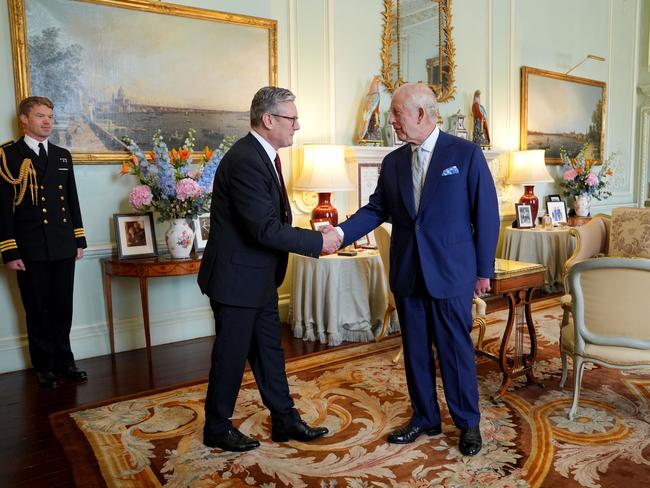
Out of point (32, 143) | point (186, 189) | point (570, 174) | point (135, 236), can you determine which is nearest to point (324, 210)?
point (186, 189)

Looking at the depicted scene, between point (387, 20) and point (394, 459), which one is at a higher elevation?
point (387, 20)

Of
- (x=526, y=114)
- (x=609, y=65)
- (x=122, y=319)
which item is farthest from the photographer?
(x=609, y=65)

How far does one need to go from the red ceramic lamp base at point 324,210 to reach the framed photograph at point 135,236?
1401 mm

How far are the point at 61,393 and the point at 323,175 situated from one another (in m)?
→ 2.62

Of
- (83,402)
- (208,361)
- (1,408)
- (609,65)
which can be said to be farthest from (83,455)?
(609,65)

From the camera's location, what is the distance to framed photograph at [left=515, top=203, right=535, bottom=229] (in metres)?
6.70

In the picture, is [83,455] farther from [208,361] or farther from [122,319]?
[122,319]

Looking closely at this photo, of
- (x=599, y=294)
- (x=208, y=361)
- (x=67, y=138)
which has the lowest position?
(x=208, y=361)

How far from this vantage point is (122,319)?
4.57m

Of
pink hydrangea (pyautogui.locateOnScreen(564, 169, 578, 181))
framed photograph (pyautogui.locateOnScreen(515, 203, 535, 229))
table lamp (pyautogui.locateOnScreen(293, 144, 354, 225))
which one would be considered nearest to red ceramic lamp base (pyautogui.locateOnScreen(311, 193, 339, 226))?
table lamp (pyautogui.locateOnScreen(293, 144, 354, 225))

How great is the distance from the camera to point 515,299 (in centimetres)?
339

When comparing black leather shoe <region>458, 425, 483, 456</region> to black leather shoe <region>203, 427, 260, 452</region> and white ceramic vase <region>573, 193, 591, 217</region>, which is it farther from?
white ceramic vase <region>573, 193, 591, 217</region>

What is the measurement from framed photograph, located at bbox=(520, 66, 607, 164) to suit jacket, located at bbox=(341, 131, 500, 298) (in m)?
5.03

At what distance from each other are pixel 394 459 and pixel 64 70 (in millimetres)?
3521
